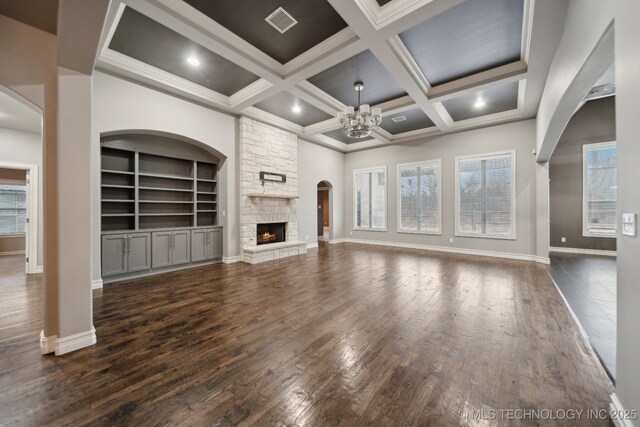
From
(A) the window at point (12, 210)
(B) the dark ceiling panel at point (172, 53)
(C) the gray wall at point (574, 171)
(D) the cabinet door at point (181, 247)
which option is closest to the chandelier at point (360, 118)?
(B) the dark ceiling panel at point (172, 53)

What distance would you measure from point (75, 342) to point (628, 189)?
4.23 m

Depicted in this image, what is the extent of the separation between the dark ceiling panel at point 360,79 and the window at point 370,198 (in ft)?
11.4

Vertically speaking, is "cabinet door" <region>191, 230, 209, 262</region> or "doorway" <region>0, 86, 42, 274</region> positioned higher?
"doorway" <region>0, 86, 42, 274</region>

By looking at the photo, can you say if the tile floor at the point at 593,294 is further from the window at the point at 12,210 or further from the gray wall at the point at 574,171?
the window at the point at 12,210

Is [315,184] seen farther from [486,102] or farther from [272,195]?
[486,102]

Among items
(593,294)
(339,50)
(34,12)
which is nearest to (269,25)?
(339,50)

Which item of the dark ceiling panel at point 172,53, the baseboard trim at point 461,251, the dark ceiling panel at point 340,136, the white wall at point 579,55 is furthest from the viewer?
the dark ceiling panel at point 340,136

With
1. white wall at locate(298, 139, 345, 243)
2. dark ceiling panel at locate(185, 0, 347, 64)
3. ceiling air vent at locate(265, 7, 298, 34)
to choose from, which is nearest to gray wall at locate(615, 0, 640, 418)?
dark ceiling panel at locate(185, 0, 347, 64)

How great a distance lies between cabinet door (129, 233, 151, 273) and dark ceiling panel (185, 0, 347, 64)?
388 centimetres

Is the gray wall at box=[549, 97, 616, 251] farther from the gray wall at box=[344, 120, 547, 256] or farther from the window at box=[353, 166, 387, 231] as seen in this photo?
the window at box=[353, 166, 387, 231]

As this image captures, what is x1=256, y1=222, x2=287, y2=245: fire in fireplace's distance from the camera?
6737 mm

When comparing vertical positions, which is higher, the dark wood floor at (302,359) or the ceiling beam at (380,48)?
the ceiling beam at (380,48)

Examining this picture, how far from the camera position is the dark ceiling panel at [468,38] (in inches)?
121

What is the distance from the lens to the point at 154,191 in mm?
5277
